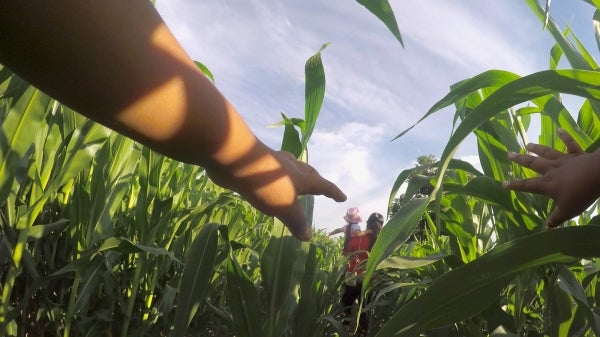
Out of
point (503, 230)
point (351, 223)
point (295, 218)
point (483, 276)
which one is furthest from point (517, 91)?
point (351, 223)

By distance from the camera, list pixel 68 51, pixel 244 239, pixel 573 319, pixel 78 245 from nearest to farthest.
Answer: pixel 68 51, pixel 573 319, pixel 78 245, pixel 244 239

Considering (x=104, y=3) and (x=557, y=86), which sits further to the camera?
(x=557, y=86)

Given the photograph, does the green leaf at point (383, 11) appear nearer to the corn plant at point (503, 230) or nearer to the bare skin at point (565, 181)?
the corn plant at point (503, 230)

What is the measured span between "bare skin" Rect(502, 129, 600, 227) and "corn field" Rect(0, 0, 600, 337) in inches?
1.5

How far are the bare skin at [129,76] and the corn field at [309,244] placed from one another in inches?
11.2

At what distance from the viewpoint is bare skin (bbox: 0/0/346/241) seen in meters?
0.27

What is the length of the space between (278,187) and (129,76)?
0.68 ft

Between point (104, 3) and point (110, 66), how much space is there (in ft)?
0.12

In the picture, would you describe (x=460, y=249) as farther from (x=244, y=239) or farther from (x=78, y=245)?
(x=244, y=239)

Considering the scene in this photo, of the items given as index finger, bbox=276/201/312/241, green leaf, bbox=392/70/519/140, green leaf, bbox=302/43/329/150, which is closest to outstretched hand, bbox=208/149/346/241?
index finger, bbox=276/201/312/241

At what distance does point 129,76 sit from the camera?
1.02 feet

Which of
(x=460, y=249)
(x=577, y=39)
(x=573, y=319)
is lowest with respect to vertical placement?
(x=573, y=319)

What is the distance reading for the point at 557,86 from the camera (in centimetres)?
65

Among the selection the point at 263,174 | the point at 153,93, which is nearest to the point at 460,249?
the point at 263,174
